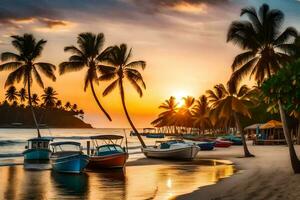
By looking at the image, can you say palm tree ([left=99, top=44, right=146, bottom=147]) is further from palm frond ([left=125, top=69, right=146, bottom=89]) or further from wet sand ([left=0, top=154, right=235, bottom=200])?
wet sand ([left=0, top=154, right=235, bottom=200])

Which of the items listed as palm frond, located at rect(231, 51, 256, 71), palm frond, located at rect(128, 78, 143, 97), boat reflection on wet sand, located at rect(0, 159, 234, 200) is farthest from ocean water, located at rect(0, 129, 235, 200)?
A: palm frond, located at rect(128, 78, 143, 97)

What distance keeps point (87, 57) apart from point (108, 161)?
21.1 m

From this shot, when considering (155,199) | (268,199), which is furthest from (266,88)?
(155,199)

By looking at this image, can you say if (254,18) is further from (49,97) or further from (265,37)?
(49,97)

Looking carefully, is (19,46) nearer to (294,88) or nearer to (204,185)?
(204,185)

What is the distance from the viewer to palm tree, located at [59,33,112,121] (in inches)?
2017

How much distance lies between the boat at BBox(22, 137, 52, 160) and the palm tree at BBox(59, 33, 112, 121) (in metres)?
8.39

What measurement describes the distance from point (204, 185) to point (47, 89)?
89.2 m

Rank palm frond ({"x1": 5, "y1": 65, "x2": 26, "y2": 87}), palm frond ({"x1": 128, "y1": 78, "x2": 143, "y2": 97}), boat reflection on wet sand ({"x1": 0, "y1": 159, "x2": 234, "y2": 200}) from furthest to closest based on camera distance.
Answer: palm frond ({"x1": 5, "y1": 65, "x2": 26, "y2": 87}) < palm frond ({"x1": 128, "y1": 78, "x2": 143, "y2": 97}) < boat reflection on wet sand ({"x1": 0, "y1": 159, "x2": 234, "y2": 200})

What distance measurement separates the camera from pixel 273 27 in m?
29.1

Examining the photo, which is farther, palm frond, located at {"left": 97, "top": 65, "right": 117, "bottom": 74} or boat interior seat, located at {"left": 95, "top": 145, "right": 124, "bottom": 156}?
palm frond, located at {"left": 97, "top": 65, "right": 117, "bottom": 74}

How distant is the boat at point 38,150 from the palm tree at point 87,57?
8.39 m

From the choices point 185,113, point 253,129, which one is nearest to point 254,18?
point 253,129

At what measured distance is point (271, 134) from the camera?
240 feet
